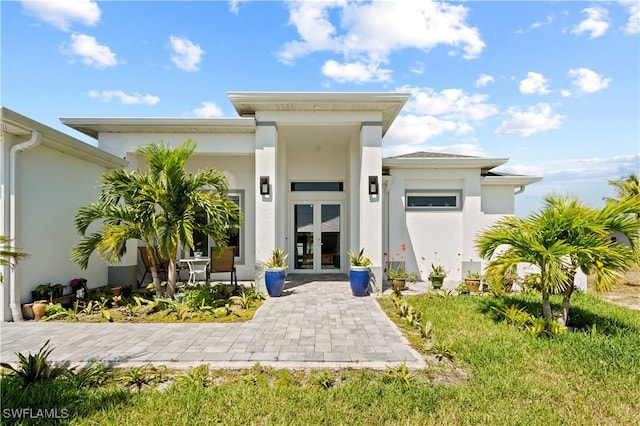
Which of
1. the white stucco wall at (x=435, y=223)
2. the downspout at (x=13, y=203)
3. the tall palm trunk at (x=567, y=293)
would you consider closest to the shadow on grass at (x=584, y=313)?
the tall palm trunk at (x=567, y=293)

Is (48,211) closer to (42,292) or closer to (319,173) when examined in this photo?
(42,292)

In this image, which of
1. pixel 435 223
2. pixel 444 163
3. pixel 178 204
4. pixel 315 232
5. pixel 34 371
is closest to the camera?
pixel 34 371

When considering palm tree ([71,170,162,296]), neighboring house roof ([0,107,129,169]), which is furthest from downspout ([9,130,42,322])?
palm tree ([71,170,162,296])

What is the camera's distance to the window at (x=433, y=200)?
34.0 ft

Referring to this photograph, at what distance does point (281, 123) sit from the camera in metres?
8.64

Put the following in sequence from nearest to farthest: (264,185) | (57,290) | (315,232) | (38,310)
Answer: (38,310) < (57,290) < (264,185) < (315,232)

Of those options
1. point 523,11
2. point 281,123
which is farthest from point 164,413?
point 523,11

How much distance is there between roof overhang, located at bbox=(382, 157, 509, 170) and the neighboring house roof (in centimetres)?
751

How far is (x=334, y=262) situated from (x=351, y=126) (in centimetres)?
471

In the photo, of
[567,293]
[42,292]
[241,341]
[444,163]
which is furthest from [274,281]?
[444,163]

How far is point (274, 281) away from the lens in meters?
7.80

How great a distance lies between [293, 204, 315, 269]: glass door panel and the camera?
11.1 m

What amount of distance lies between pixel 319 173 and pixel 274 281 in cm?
465

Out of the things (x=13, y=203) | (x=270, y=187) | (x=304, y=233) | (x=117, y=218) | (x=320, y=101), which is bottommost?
(x=304, y=233)
